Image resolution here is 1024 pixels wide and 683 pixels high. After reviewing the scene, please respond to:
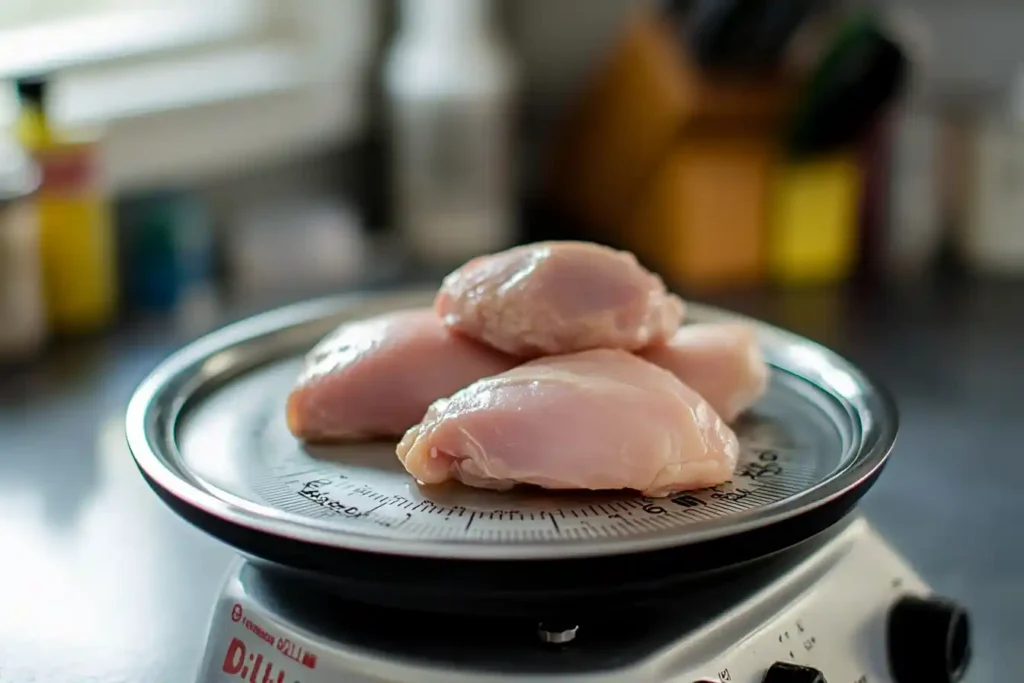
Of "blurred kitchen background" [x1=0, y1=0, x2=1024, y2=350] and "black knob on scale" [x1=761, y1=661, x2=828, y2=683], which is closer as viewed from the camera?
"black knob on scale" [x1=761, y1=661, x2=828, y2=683]

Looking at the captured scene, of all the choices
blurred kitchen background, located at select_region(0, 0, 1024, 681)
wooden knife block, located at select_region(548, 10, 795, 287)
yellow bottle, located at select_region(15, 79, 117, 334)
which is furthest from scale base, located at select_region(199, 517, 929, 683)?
wooden knife block, located at select_region(548, 10, 795, 287)

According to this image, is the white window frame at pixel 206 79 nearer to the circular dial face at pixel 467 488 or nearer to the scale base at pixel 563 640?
the circular dial face at pixel 467 488

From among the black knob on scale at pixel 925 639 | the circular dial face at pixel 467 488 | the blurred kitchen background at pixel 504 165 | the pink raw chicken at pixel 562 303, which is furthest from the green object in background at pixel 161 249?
the black knob on scale at pixel 925 639

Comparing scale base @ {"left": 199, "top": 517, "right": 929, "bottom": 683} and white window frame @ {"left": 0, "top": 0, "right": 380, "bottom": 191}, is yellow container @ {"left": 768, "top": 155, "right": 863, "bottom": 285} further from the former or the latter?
scale base @ {"left": 199, "top": 517, "right": 929, "bottom": 683}

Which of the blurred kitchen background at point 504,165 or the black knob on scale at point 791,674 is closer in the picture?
the black knob on scale at point 791,674

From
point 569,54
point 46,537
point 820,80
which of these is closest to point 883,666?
point 46,537

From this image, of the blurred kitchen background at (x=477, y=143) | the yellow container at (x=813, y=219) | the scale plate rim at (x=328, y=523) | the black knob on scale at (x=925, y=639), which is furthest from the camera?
the yellow container at (x=813, y=219)

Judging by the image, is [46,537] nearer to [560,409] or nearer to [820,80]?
[560,409]
